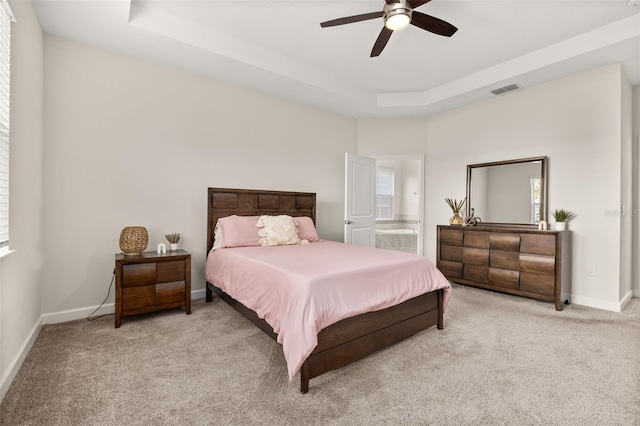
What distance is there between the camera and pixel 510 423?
1527 millimetres

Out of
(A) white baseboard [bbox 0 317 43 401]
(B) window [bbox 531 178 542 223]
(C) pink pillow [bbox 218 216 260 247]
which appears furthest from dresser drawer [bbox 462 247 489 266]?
(A) white baseboard [bbox 0 317 43 401]

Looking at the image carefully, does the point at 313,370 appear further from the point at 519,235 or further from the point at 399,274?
the point at 519,235

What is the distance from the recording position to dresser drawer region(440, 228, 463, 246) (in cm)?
418

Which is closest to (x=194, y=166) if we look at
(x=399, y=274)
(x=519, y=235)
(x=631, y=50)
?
(x=399, y=274)

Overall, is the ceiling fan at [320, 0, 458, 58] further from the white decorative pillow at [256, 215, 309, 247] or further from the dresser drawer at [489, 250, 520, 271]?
the dresser drawer at [489, 250, 520, 271]

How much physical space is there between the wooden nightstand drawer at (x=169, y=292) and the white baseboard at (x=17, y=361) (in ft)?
2.86

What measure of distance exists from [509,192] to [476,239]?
0.84 metres

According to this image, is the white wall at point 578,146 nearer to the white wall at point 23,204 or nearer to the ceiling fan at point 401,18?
the ceiling fan at point 401,18

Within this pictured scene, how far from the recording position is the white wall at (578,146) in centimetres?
333

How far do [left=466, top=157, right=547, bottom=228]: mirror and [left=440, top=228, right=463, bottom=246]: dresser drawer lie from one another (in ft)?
1.64

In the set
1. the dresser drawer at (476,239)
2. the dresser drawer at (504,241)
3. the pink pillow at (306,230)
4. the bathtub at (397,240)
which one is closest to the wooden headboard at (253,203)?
the pink pillow at (306,230)

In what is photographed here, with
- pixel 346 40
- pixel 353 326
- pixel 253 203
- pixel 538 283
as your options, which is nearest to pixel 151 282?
pixel 253 203

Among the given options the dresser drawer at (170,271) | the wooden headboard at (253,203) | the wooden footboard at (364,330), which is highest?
the wooden headboard at (253,203)

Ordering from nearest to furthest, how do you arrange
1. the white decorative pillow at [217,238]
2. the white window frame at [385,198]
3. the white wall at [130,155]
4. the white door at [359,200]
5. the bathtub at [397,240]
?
the white wall at [130,155]
the white decorative pillow at [217,238]
the white door at [359,200]
the bathtub at [397,240]
the white window frame at [385,198]
